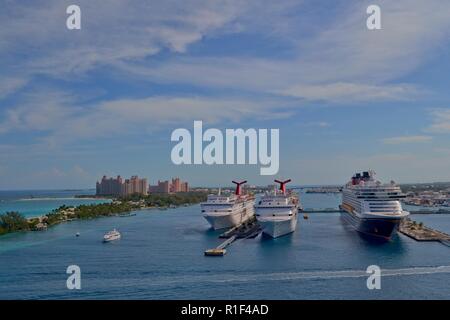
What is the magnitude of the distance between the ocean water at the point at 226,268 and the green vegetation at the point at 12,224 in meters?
2.73

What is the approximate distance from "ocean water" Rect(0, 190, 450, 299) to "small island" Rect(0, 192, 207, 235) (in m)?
2.96

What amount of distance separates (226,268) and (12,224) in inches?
358

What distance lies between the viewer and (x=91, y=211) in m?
18.2

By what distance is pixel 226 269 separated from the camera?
21.0 ft

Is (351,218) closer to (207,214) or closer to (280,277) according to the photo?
(207,214)

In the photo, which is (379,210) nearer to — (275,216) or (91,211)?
(275,216)

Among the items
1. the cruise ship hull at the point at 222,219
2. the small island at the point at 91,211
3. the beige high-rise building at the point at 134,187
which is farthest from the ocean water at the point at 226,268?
the beige high-rise building at the point at 134,187

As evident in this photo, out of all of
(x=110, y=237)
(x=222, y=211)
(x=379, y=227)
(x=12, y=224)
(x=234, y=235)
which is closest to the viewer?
(x=379, y=227)

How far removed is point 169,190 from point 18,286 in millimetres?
22611

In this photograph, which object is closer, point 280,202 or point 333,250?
point 333,250

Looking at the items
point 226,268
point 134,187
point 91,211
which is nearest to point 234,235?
point 226,268

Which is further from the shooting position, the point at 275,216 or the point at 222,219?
the point at 222,219
